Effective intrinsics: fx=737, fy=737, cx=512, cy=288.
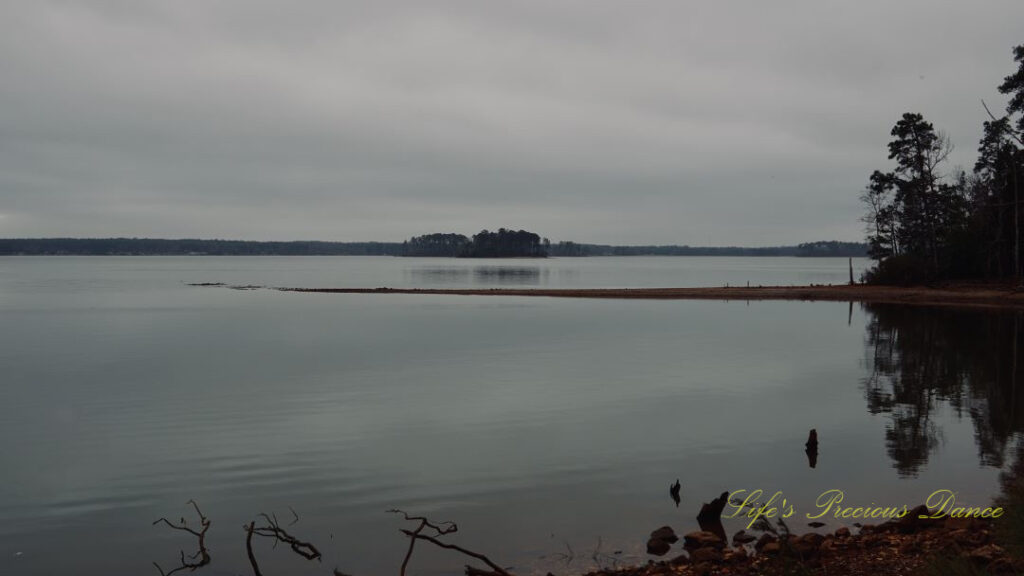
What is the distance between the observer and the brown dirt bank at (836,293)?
58.5 meters

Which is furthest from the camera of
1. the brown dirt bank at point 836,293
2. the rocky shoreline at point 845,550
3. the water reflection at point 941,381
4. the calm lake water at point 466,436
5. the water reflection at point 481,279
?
the water reflection at point 481,279

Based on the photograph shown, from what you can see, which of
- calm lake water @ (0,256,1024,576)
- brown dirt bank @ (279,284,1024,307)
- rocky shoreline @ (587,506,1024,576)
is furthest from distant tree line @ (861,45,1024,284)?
rocky shoreline @ (587,506,1024,576)

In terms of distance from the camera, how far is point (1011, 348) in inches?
1293

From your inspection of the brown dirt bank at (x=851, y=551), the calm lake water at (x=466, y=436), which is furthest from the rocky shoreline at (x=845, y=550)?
the calm lake water at (x=466, y=436)

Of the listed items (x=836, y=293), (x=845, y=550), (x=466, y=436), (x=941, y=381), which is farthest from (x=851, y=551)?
(x=836, y=293)

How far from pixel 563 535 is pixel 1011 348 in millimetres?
30586

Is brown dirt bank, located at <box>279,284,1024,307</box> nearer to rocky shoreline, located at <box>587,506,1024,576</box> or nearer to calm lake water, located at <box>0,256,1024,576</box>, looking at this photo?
calm lake water, located at <box>0,256,1024,576</box>

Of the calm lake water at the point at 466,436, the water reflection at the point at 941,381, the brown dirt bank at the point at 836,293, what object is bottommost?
the calm lake water at the point at 466,436

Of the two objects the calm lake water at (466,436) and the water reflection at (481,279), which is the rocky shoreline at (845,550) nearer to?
the calm lake water at (466,436)

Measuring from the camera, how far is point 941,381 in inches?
988

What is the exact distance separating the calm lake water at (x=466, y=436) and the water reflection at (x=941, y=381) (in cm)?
12

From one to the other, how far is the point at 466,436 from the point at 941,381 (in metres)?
17.4

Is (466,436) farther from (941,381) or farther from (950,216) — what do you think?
(950,216)

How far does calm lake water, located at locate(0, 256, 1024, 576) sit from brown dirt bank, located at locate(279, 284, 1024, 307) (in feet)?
71.9
